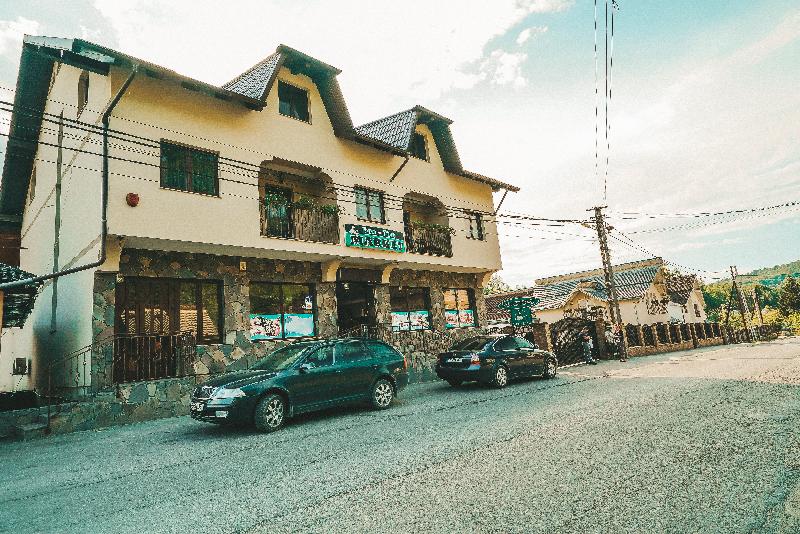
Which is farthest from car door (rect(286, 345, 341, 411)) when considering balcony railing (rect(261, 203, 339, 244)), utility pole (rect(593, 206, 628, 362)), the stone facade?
utility pole (rect(593, 206, 628, 362))

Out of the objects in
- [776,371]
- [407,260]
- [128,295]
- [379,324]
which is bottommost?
[776,371]

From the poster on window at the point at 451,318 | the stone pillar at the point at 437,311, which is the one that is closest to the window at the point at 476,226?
the stone pillar at the point at 437,311

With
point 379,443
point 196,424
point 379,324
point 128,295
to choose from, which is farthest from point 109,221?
point 379,324

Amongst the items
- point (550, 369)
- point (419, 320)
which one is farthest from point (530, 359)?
point (419, 320)

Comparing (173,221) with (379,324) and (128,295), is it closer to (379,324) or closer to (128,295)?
(128,295)

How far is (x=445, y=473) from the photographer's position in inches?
195

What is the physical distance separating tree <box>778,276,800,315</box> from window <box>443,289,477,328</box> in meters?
56.1

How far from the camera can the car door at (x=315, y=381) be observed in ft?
28.4

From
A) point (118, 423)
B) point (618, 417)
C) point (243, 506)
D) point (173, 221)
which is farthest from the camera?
point (173, 221)

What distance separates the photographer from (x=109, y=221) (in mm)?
10555

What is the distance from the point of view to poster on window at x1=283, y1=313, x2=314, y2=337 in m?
14.7

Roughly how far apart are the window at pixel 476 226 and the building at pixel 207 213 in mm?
1546

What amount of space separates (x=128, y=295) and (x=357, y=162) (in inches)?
351

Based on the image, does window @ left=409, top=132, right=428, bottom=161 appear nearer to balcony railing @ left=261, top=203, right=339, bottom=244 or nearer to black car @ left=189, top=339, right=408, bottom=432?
balcony railing @ left=261, top=203, right=339, bottom=244
